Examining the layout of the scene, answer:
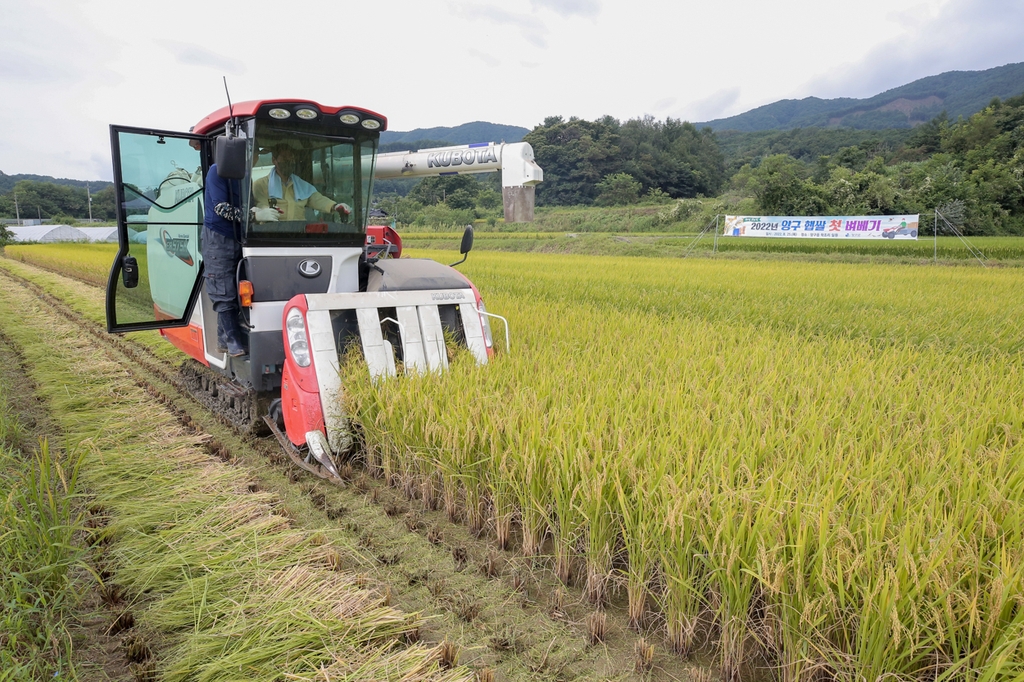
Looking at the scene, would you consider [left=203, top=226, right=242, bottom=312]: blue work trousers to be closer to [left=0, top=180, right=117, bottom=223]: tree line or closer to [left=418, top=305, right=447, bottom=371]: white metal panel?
[left=418, top=305, right=447, bottom=371]: white metal panel

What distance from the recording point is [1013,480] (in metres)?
2.22

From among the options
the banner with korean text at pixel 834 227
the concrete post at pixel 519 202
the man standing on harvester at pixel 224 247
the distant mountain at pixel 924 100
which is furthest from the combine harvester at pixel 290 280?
the distant mountain at pixel 924 100

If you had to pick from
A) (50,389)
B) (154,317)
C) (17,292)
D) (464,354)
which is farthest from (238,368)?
(17,292)

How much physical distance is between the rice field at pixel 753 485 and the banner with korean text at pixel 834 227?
13135 millimetres

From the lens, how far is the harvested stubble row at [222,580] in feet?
6.36

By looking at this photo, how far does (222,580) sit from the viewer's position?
2402 mm

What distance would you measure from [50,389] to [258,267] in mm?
2783

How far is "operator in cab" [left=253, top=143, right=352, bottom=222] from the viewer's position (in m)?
3.86

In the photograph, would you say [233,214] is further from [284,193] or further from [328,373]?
[328,373]

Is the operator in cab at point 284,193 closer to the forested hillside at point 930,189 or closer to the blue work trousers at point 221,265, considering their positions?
the blue work trousers at point 221,265

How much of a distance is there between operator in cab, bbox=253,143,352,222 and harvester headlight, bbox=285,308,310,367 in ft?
2.58

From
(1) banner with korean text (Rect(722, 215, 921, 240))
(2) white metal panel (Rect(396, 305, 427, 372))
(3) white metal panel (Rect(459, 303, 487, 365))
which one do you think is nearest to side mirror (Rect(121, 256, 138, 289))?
(2) white metal panel (Rect(396, 305, 427, 372))

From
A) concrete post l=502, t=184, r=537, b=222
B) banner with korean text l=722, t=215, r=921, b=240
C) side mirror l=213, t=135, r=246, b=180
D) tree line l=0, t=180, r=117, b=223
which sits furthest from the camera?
tree line l=0, t=180, r=117, b=223

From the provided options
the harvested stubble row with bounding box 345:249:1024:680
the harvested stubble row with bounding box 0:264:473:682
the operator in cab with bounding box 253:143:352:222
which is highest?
the operator in cab with bounding box 253:143:352:222
